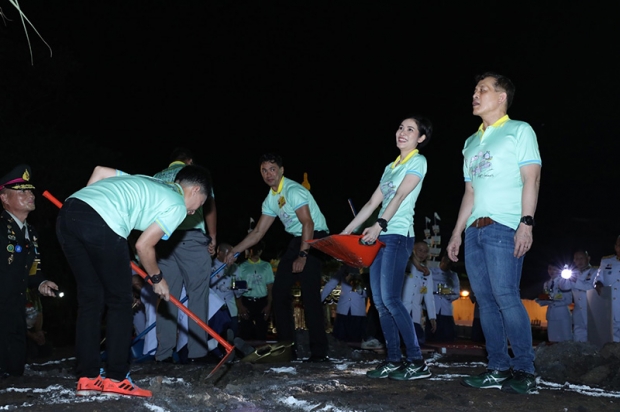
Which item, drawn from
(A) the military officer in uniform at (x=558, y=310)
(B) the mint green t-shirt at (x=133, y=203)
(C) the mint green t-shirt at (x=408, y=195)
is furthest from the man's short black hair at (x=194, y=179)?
(A) the military officer in uniform at (x=558, y=310)

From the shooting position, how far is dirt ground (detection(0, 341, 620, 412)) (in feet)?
12.9

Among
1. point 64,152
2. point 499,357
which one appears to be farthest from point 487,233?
Result: point 64,152

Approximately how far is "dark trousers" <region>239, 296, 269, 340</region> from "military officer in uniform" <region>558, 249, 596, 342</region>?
17.9 feet

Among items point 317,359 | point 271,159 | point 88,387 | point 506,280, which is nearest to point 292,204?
point 271,159

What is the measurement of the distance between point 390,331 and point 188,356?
2.26 metres

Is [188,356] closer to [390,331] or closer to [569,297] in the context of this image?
[390,331]

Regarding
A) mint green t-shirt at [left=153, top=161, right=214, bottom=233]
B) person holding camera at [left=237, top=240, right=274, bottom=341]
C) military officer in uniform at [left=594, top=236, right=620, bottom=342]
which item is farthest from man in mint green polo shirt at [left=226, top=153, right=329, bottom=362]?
person holding camera at [left=237, top=240, right=274, bottom=341]

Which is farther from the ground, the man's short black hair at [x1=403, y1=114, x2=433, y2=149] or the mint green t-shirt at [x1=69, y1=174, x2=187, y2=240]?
the man's short black hair at [x1=403, y1=114, x2=433, y2=149]

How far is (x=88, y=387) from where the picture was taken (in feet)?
13.9

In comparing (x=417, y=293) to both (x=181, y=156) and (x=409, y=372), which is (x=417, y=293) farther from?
(x=409, y=372)

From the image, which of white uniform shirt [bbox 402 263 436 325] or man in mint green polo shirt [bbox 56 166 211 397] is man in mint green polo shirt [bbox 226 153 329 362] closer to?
man in mint green polo shirt [bbox 56 166 211 397]

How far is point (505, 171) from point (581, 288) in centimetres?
833

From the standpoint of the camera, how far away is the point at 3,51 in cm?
1973

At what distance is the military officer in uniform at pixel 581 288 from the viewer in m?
11.9
